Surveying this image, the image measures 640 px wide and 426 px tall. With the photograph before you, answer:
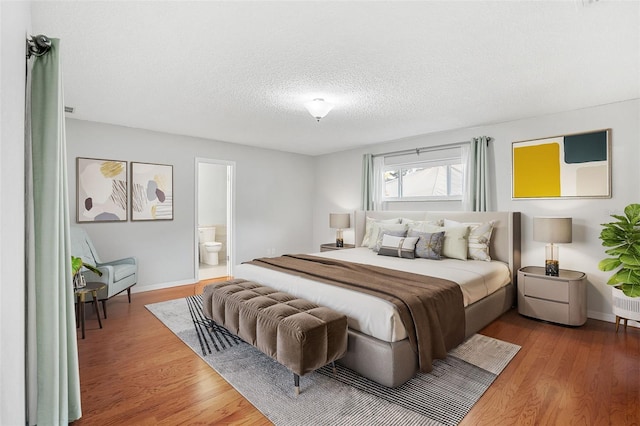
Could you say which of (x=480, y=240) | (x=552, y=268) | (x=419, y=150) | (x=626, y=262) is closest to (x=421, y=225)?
(x=480, y=240)

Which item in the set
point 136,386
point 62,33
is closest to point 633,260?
point 136,386

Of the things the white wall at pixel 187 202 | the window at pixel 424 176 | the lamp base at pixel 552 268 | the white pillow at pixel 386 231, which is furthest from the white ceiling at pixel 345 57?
the lamp base at pixel 552 268

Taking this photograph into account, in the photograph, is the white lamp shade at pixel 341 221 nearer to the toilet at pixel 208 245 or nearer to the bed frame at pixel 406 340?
the bed frame at pixel 406 340

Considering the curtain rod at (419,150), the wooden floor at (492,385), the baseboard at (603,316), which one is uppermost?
the curtain rod at (419,150)

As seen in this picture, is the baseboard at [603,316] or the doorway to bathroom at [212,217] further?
the doorway to bathroom at [212,217]

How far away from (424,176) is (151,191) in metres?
4.28

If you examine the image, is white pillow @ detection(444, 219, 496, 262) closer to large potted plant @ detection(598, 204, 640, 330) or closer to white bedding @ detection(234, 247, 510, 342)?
white bedding @ detection(234, 247, 510, 342)

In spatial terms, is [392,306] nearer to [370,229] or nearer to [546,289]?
[546,289]

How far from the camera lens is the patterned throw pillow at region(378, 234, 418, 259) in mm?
4098

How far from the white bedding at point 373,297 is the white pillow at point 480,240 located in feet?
0.37

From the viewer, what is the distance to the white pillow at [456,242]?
157 inches

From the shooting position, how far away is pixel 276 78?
291 centimetres

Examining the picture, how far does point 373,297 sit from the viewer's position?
8.04 feet
